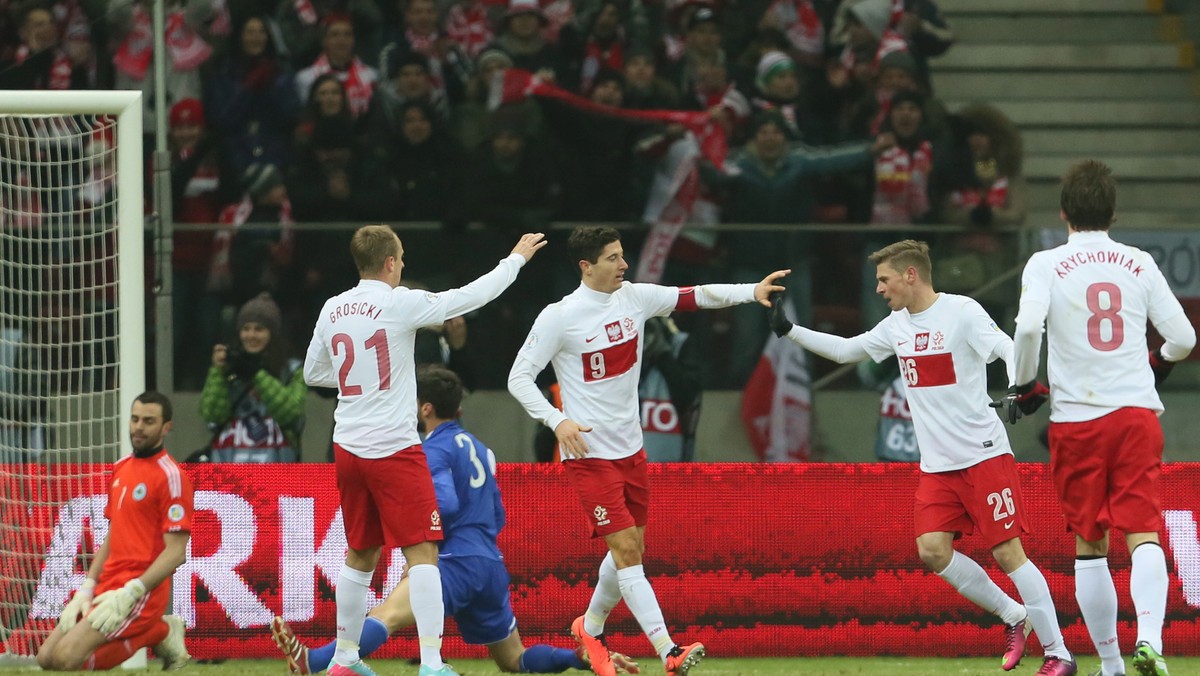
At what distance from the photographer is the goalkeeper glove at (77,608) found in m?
8.77

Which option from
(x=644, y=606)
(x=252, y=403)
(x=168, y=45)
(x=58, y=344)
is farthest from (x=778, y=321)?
(x=168, y=45)

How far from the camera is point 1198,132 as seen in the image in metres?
15.5

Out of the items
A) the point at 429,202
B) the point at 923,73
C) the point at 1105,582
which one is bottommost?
the point at 1105,582

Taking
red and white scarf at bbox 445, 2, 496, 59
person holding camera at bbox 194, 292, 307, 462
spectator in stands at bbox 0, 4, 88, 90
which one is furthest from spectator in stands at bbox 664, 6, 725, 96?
spectator in stands at bbox 0, 4, 88, 90

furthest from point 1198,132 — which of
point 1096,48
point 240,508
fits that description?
point 240,508

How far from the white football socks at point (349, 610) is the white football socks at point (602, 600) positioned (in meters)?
1.18

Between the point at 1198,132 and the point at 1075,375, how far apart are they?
29.9 ft

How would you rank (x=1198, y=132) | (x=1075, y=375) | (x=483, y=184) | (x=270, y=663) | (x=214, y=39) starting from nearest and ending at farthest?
(x=1075, y=375) < (x=270, y=663) < (x=483, y=184) < (x=214, y=39) < (x=1198, y=132)

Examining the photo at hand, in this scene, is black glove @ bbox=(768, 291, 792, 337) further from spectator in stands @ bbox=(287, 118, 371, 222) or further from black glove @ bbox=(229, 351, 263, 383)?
spectator in stands @ bbox=(287, 118, 371, 222)

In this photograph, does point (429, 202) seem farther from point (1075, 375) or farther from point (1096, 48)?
point (1096, 48)

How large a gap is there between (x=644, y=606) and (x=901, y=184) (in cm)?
527

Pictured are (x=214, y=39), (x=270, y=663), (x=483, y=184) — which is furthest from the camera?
(x=214, y=39)

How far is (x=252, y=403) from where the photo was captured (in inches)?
423

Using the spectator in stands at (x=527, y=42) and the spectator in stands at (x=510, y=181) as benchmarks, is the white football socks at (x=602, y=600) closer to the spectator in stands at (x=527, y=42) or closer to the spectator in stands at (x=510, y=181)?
the spectator in stands at (x=510, y=181)
